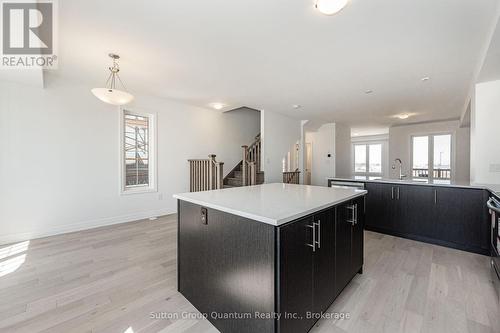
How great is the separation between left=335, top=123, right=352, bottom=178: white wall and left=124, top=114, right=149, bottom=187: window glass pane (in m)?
5.68

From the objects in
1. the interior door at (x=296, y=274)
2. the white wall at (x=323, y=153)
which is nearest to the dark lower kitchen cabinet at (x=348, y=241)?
the interior door at (x=296, y=274)

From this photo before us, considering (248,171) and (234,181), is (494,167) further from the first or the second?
(234,181)

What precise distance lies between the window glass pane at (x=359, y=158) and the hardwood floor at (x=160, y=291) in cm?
844

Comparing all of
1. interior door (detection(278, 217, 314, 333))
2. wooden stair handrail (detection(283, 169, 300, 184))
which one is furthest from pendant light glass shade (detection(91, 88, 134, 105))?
wooden stair handrail (detection(283, 169, 300, 184))

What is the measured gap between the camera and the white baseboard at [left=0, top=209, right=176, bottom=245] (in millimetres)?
3273

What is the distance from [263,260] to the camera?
125 cm

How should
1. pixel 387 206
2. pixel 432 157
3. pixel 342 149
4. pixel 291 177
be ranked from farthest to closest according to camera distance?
pixel 342 149 → pixel 432 157 → pixel 291 177 → pixel 387 206

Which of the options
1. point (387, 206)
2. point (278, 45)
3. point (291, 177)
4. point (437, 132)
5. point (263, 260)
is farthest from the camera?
point (437, 132)

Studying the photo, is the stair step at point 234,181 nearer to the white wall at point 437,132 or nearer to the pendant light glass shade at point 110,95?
the pendant light glass shade at point 110,95

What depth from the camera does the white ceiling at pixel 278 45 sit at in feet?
6.34

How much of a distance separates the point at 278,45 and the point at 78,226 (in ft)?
14.0

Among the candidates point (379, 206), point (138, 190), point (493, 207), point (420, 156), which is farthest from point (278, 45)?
point (420, 156)

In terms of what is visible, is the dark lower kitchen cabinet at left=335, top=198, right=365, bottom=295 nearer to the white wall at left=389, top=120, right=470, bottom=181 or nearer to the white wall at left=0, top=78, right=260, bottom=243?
the white wall at left=0, top=78, right=260, bottom=243

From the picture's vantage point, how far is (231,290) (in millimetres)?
1475
